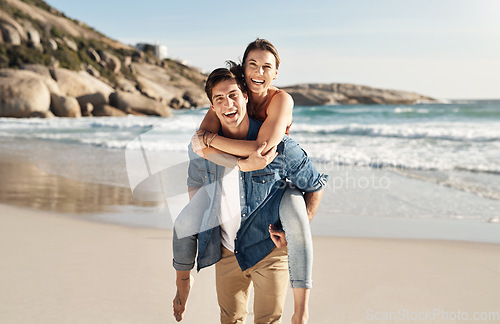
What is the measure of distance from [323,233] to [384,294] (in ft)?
4.50

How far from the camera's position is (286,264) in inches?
82.7

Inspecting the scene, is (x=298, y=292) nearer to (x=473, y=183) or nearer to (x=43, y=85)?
(x=473, y=183)

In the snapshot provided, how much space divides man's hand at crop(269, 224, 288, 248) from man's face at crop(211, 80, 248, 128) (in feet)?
1.69

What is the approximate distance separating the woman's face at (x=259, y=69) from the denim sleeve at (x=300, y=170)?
1.32 feet

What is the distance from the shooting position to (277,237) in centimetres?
199

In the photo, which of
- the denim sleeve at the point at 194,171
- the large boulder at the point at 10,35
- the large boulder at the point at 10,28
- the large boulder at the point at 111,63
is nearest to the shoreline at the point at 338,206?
the denim sleeve at the point at 194,171

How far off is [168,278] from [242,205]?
174 centimetres

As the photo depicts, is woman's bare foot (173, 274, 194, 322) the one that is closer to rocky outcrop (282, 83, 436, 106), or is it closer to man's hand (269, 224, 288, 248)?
man's hand (269, 224, 288, 248)

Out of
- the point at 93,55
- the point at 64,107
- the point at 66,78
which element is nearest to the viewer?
the point at 64,107

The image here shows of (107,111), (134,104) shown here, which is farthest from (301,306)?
(134,104)

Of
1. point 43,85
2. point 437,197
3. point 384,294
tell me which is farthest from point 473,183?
point 43,85

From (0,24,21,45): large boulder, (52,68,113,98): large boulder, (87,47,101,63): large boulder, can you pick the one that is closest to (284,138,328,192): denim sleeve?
(52,68,113,98): large boulder

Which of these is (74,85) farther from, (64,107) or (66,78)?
(64,107)

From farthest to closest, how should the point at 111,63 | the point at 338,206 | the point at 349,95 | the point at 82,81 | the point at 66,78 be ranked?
the point at 349,95
the point at 111,63
the point at 82,81
the point at 66,78
the point at 338,206
